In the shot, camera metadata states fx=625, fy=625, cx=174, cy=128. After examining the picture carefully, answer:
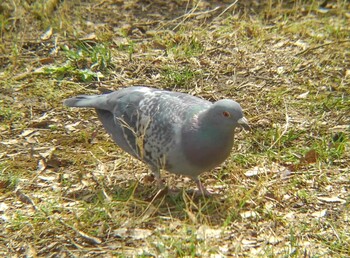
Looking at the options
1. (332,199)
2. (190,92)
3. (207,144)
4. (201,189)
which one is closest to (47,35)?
(190,92)

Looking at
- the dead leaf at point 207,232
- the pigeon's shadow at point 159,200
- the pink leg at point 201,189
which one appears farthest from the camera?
the pink leg at point 201,189

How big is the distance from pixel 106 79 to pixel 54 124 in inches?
31.8

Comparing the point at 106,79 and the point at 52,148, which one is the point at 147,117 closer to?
the point at 52,148

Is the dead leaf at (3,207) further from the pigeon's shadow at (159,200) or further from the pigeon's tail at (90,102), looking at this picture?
the pigeon's tail at (90,102)

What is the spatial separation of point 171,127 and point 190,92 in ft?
5.16

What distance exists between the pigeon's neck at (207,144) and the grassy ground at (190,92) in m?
0.30

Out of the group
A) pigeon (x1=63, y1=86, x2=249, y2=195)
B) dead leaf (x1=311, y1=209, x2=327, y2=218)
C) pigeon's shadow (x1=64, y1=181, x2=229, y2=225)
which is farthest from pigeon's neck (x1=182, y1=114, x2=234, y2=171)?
dead leaf (x1=311, y1=209, x2=327, y2=218)

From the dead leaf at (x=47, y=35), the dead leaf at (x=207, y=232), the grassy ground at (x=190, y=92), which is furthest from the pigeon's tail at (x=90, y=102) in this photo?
the dead leaf at (x=47, y=35)

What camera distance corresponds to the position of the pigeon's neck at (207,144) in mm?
3984

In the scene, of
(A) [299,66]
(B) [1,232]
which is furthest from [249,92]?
(B) [1,232]

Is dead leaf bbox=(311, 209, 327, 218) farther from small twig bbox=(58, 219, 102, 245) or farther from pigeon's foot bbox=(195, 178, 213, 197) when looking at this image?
small twig bbox=(58, 219, 102, 245)

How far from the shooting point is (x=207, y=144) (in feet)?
13.1

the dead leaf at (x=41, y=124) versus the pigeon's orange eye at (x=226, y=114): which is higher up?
the pigeon's orange eye at (x=226, y=114)

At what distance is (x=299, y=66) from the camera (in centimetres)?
609
